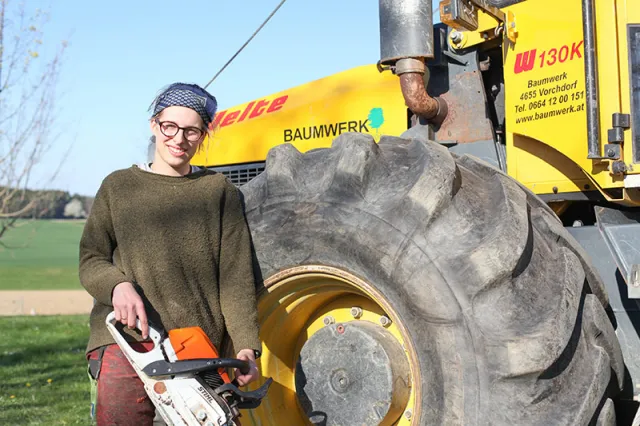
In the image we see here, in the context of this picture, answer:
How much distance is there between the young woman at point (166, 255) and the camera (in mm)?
2832

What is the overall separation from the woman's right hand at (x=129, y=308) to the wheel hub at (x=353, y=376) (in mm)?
665

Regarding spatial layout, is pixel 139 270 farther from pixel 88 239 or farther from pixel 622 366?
pixel 622 366

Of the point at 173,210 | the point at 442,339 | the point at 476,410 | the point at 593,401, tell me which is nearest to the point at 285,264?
the point at 173,210

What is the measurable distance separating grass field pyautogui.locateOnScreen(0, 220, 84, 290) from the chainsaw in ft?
60.2

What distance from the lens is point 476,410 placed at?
242cm

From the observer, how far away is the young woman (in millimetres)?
2832

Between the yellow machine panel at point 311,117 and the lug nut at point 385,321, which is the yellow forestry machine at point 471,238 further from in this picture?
the yellow machine panel at point 311,117

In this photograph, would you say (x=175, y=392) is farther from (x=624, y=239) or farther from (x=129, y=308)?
(x=624, y=239)

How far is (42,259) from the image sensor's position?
34.7 m

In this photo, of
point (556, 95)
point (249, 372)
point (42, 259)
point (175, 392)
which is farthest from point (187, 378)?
point (42, 259)

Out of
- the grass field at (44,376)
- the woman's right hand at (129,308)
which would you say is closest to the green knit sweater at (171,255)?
the woman's right hand at (129,308)

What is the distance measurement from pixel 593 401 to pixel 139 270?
157 cm

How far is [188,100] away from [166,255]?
0.56m

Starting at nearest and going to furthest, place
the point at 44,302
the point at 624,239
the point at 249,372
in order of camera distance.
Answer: the point at 249,372, the point at 624,239, the point at 44,302
